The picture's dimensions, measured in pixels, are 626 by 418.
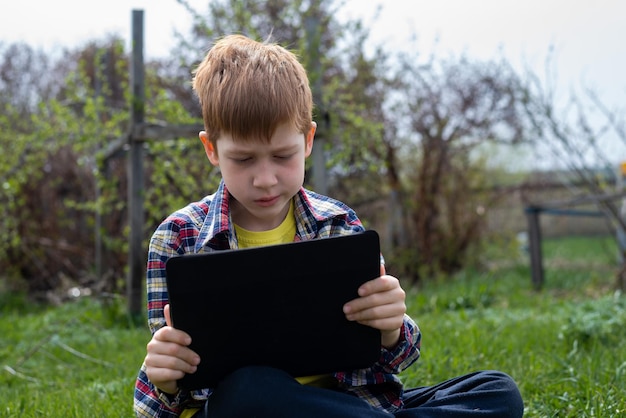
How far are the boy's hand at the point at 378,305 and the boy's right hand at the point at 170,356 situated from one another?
37cm

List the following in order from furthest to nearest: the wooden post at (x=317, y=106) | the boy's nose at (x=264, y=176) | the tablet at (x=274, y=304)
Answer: the wooden post at (x=317, y=106), the boy's nose at (x=264, y=176), the tablet at (x=274, y=304)

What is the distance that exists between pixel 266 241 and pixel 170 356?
485 mm

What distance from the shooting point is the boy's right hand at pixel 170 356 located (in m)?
1.54

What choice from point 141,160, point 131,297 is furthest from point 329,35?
point 131,297

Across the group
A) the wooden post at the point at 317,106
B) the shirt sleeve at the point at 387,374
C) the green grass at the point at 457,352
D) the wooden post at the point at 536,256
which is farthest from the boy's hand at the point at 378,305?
the wooden post at the point at 536,256

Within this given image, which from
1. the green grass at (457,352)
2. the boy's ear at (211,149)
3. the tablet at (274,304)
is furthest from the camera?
the green grass at (457,352)

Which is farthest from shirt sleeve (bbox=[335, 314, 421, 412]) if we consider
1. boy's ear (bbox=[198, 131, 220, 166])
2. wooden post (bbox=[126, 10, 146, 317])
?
wooden post (bbox=[126, 10, 146, 317])

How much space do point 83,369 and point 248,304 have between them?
2.29 meters

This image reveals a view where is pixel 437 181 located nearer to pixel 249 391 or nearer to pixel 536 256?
pixel 536 256

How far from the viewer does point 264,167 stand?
1720 millimetres

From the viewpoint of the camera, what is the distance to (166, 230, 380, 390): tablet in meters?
1.51

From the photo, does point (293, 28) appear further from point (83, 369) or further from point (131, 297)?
point (83, 369)

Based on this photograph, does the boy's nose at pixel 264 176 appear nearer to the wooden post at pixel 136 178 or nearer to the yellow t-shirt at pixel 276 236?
the yellow t-shirt at pixel 276 236

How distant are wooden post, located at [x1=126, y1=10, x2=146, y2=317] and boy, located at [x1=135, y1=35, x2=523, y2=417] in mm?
3157
